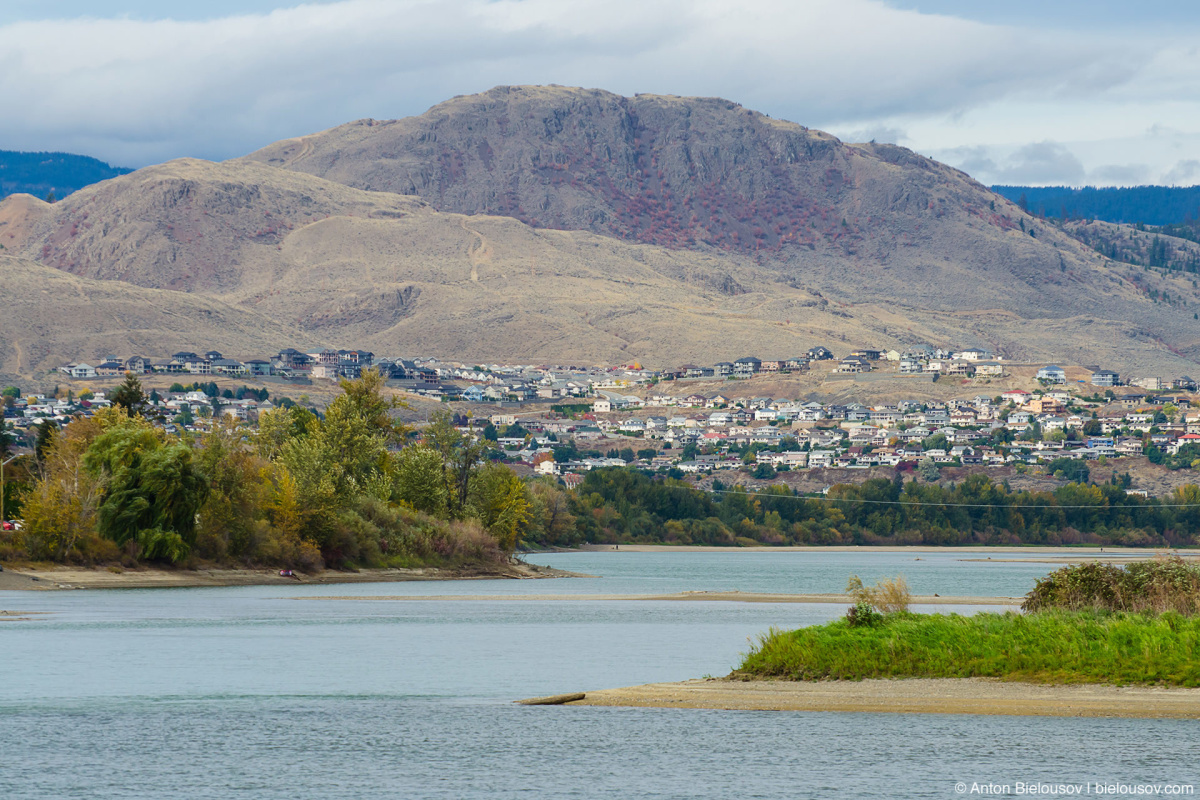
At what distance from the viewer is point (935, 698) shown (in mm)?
28719

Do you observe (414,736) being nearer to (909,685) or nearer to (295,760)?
(295,760)

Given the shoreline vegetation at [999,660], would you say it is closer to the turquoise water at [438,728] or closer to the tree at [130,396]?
the turquoise water at [438,728]

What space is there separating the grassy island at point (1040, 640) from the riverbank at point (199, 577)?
158 feet

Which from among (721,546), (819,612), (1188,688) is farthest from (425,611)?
(721,546)

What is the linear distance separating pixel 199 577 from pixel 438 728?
171ft

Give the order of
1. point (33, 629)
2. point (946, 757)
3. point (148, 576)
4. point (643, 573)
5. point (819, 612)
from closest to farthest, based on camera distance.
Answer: point (946, 757) → point (33, 629) → point (819, 612) → point (148, 576) → point (643, 573)

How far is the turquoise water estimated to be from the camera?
2441 centimetres

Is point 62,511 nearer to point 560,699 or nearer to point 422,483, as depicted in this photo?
point 422,483

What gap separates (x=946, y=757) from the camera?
2545cm

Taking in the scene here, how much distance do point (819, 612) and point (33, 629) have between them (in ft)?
106

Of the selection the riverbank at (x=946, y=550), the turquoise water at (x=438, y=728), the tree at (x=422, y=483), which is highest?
the tree at (x=422, y=483)

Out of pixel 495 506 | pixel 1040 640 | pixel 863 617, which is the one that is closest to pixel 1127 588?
pixel 1040 640

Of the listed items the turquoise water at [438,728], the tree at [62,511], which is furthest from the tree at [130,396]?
the turquoise water at [438,728]

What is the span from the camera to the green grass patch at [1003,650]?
1136 inches
